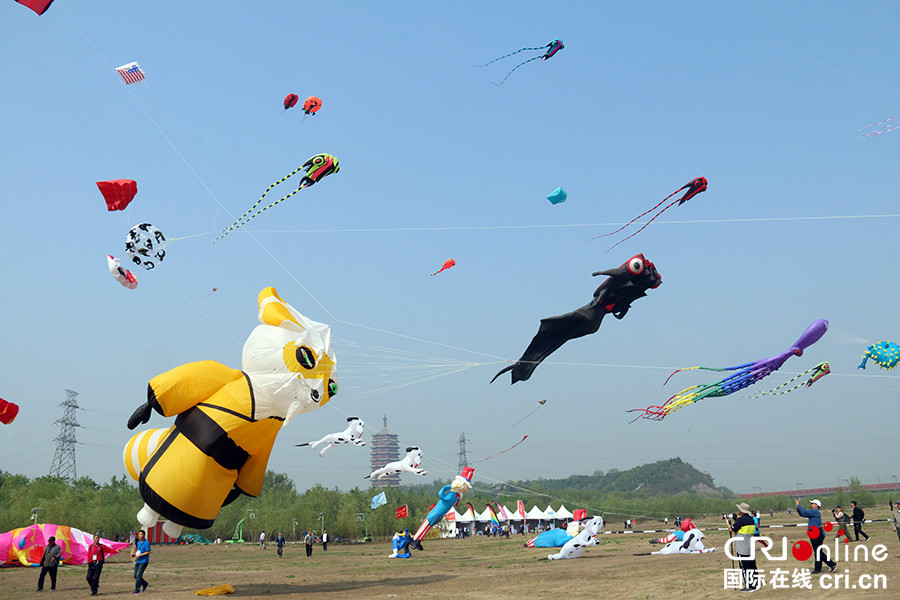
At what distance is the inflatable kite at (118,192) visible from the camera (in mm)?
15836

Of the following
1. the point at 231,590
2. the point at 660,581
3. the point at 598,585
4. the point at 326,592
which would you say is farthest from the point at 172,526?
the point at 660,581

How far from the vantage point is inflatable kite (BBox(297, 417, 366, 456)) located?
22922 mm

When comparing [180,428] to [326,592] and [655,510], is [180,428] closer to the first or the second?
[326,592]


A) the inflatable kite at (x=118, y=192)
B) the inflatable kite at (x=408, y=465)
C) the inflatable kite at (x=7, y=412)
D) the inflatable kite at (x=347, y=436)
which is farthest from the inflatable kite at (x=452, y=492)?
the inflatable kite at (x=118, y=192)

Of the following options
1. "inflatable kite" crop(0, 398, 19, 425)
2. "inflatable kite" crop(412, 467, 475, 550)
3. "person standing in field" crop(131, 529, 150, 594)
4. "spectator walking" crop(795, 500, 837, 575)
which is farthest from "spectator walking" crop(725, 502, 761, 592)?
"inflatable kite" crop(0, 398, 19, 425)

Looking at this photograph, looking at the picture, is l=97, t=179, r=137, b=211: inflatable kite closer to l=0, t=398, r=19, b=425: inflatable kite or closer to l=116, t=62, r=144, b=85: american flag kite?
l=116, t=62, r=144, b=85: american flag kite

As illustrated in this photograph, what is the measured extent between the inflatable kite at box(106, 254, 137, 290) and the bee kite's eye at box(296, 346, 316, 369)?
178 inches

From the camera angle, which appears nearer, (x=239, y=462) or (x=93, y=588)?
(x=239, y=462)

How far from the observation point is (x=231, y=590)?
16.6 metres

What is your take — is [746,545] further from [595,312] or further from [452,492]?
[452,492]

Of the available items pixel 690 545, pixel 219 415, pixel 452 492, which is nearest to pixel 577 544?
pixel 690 545

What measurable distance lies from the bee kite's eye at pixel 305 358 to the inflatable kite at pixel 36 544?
1758cm

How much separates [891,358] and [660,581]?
7.79 metres

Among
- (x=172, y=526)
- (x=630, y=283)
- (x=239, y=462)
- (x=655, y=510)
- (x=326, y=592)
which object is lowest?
(x=655, y=510)
